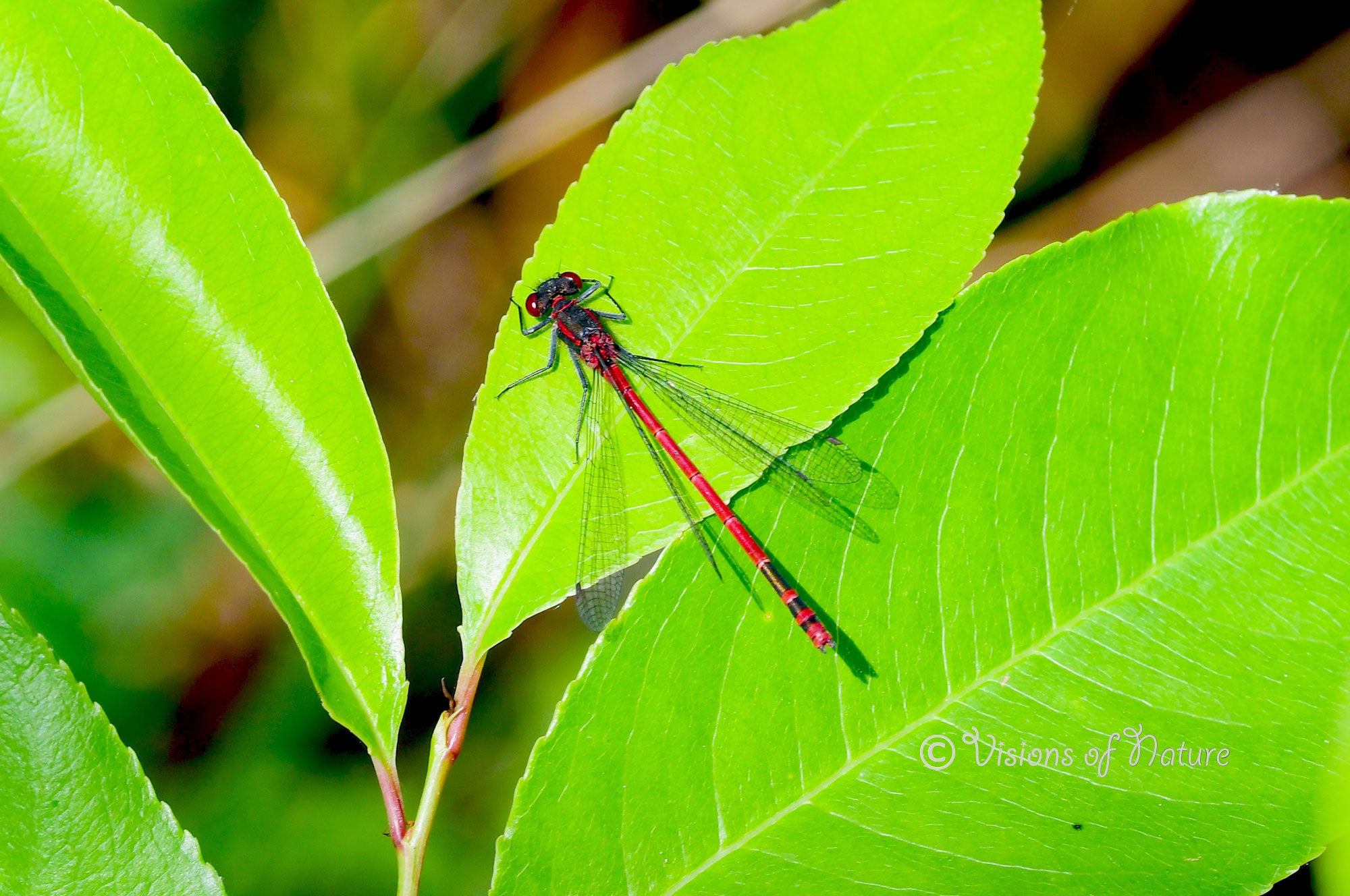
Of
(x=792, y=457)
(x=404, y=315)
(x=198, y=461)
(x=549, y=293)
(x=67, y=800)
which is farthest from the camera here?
(x=404, y=315)

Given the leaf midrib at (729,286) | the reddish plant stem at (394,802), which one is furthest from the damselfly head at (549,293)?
the reddish plant stem at (394,802)

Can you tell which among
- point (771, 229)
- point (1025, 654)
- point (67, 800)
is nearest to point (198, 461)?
point (67, 800)

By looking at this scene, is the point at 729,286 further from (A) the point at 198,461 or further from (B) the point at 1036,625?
(A) the point at 198,461

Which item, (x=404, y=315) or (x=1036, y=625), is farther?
(x=404, y=315)

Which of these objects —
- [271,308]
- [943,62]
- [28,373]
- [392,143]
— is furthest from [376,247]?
[943,62]

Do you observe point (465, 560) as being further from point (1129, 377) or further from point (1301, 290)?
point (1301, 290)

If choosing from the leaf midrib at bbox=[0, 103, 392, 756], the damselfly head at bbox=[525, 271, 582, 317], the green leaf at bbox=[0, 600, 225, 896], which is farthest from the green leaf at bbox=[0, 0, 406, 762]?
the damselfly head at bbox=[525, 271, 582, 317]
